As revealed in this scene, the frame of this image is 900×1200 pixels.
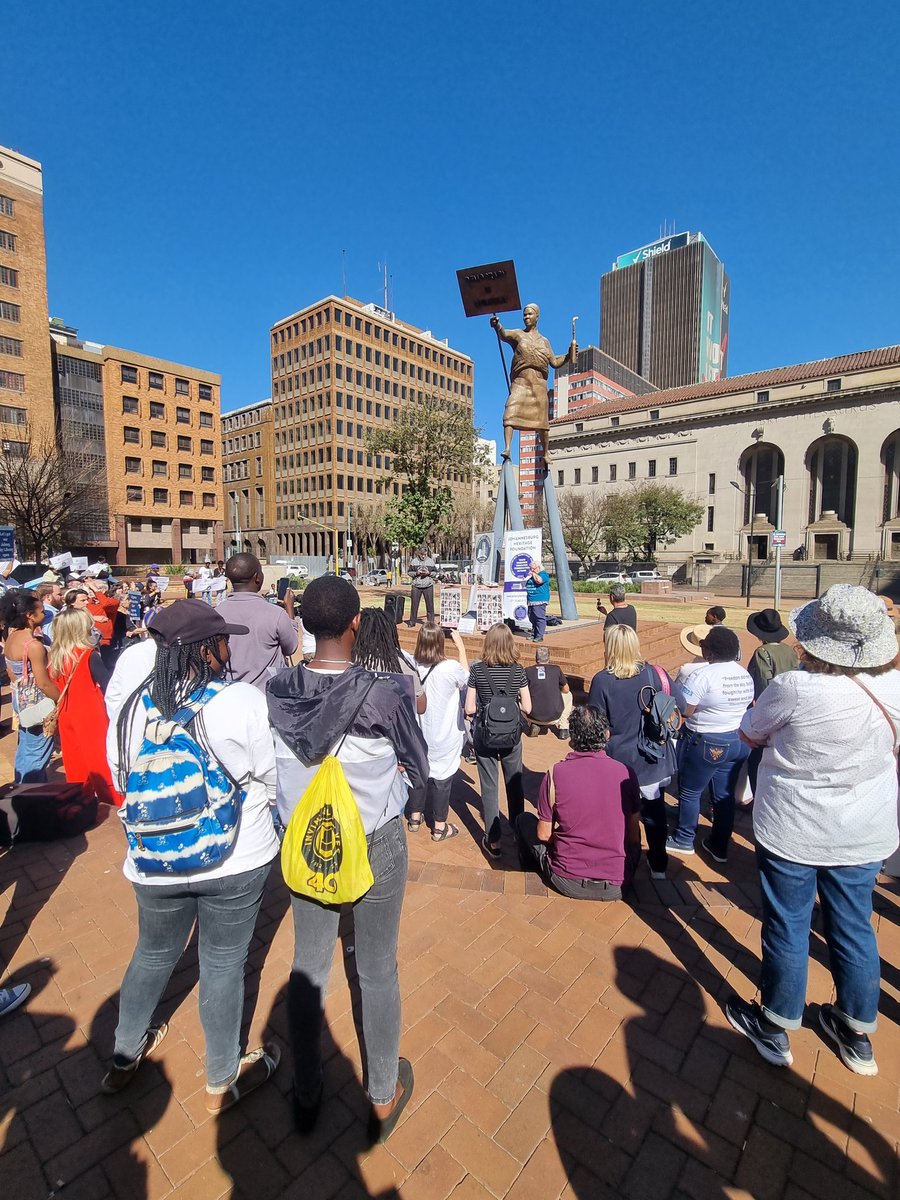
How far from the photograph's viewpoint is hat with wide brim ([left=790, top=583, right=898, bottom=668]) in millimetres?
2236

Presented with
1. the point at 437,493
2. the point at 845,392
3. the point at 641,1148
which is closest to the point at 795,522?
the point at 845,392

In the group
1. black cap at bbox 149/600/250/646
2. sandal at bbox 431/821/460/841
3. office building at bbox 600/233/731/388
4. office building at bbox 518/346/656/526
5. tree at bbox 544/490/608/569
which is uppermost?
office building at bbox 600/233/731/388

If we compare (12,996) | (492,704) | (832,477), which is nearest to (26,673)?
(12,996)

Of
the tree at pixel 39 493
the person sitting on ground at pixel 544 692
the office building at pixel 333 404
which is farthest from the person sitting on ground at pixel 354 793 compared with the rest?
the office building at pixel 333 404

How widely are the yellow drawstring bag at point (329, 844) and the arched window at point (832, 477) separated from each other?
61119 millimetres

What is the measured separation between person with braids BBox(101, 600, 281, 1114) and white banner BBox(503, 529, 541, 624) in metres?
9.14

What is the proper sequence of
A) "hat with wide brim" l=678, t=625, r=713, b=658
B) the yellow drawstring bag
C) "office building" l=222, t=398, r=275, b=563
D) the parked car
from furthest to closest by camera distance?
"office building" l=222, t=398, r=275, b=563, the parked car, "hat with wide brim" l=678, t=625, r=713, b=658, the yellow drawstring bag

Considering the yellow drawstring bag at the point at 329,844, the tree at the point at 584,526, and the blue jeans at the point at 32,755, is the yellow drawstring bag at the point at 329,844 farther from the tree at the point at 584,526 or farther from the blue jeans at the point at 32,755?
the tree at the point at 584,526

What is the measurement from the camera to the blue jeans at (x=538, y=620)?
10594 mm

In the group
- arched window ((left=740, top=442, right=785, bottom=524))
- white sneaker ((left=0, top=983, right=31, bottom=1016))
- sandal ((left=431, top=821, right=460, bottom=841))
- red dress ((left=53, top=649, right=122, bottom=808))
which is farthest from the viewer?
arched window ((left=740, top=442, right=785, bottom=524))

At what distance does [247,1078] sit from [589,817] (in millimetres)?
2023

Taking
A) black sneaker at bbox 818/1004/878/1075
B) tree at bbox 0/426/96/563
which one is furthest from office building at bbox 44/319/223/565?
black sneaker at bbox 818/1004/878/1075

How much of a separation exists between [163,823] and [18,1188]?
55.2 inches

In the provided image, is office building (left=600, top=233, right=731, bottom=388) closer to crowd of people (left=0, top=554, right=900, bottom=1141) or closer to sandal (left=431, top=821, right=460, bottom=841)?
sandal (left=431, top=821, right=460, bottom=841)
